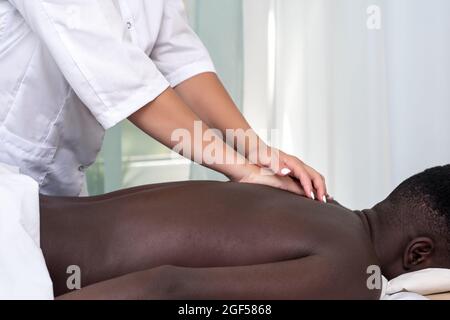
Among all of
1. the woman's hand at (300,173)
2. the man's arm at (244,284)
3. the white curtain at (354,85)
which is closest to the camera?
the man's arm at (244,284)

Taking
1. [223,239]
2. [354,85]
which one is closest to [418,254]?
[223,239]

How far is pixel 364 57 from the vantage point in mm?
2152

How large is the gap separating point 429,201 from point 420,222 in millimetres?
41

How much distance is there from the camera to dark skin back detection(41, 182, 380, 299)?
1.07 m

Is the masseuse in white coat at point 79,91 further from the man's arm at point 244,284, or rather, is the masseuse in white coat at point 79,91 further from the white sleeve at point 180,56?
the man's arm at point 244,284

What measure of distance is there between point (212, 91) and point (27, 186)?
0.63m

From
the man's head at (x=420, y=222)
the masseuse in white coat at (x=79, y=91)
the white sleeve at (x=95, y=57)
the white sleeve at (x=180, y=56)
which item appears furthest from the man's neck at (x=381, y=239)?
the white sleeve at (x=180, y=56)

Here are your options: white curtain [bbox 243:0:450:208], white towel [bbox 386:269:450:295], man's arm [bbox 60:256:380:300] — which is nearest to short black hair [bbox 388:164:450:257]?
white towel [bbox 386:269:450:295]

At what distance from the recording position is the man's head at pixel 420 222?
1250 millimetres

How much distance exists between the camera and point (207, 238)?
112 centimetres

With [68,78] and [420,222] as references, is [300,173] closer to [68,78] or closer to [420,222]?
[420,222]
